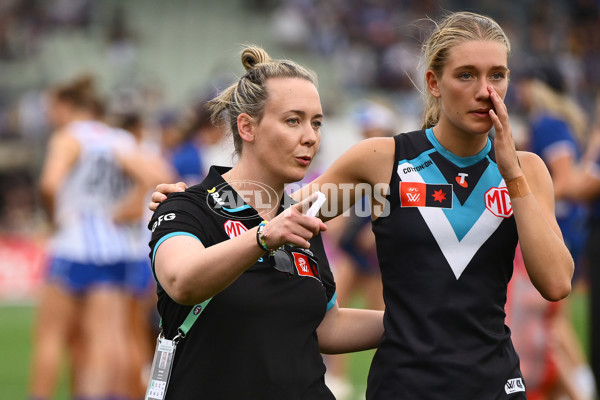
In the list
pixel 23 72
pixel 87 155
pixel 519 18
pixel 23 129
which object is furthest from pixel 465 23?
pixel 519 18

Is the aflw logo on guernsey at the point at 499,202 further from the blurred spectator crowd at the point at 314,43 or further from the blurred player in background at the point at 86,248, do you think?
the blurred spectator crowd at the point at 314,43

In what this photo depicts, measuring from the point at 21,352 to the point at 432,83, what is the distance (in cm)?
878

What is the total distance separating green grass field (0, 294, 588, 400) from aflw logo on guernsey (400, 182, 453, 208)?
198 inches

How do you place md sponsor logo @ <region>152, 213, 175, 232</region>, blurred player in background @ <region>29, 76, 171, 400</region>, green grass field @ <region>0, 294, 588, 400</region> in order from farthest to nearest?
green grass field @ <region>0, 294, 588, 400</region>
blurred player in background @ <region>29, 76, 171, 400</region>
md sponsor logo @ <region>152, 213, 175, 232</region>

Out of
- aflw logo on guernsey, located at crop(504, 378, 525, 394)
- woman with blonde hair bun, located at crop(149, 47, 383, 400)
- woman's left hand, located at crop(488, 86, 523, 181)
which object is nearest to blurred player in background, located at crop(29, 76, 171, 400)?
woman with blonde hair bun, located at crop(149, 47, 383, 400)

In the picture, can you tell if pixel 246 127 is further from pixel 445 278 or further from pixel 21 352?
pixel 21 352

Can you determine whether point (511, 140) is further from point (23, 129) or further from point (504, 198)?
point (23, 129)


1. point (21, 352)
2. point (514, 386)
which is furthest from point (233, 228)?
point (21, 352)

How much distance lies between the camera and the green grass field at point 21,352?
8.41m

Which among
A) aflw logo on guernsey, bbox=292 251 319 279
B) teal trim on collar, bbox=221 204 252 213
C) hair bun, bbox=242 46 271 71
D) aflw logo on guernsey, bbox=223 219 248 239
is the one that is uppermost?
hair bun, bbox=242 46 271 71

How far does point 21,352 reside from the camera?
10.9m

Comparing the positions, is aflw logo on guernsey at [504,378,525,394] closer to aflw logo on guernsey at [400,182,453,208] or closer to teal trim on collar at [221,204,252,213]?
aflw logo on guernsey at [400,182,453,208]

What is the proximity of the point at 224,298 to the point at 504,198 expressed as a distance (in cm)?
100

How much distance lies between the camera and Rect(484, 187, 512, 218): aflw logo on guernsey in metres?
3.11
